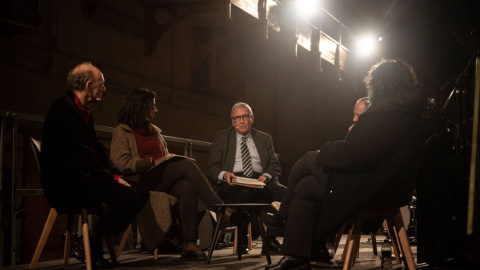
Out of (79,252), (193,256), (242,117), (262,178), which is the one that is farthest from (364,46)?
(79,252)

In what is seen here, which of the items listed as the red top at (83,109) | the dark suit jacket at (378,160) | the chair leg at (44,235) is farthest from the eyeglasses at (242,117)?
the dark suit jacket at (378,160)

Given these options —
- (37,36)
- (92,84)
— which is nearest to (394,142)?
(92,84)

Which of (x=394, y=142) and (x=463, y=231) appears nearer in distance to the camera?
(x=394, y=142)

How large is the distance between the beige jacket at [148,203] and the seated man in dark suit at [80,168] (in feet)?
1.44

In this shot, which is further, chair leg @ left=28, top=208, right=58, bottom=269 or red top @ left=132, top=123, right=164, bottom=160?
red top @ left=132, top=123, right=164, bottom=160

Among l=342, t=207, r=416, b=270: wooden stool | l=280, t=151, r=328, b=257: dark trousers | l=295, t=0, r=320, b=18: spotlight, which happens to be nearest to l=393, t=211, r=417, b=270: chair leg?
l=342, t=207, r=416, b=270: wooden stool

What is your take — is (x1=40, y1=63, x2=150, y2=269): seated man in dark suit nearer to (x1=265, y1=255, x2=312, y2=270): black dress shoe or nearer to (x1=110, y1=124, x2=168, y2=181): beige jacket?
(x1=110, y1=124, x2=168, y2=181): beige jacket

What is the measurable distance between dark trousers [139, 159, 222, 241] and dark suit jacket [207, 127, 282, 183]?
73 centimetres

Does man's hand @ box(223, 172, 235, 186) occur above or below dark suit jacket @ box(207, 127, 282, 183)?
below

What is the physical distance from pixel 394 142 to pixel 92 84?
2056 millimetres

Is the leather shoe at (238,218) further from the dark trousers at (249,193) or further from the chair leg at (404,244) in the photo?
the chair leg at (404,244)

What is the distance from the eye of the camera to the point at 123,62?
25.4 feet

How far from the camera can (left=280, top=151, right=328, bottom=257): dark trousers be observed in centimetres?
354

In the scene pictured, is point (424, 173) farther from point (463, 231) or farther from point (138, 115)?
point (138, 115)
